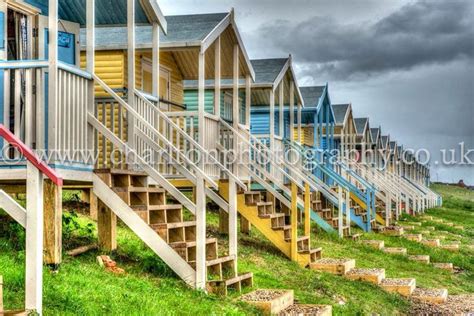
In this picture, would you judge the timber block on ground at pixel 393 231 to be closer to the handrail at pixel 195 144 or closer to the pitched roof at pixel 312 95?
the pitched roof at pixel 312 95

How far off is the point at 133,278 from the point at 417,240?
14241 mm

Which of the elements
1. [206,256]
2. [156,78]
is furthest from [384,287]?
[156,78]

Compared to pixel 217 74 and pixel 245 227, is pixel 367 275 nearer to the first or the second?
pixel 245 227

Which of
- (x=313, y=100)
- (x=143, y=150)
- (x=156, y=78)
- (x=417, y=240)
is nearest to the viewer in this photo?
(x=143, y=150)

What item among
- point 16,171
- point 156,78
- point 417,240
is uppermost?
point 156,78

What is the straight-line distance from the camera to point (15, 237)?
12031mm

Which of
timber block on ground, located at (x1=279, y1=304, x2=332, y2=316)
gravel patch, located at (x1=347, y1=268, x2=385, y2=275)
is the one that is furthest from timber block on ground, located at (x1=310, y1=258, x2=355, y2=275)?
timber block on ground, located at (x1=279, y1=304, x2=332, y2=316)

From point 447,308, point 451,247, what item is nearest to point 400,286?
point 447,308

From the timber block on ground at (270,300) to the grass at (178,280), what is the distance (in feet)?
0.72

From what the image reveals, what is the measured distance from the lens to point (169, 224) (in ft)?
37.7

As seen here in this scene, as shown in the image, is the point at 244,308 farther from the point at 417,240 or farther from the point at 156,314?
the point at 417,240

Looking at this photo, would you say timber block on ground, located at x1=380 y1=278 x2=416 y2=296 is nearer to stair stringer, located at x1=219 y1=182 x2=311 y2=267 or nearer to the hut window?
stair stringer, located at x1=219 y1=182 x2=311 y2=267

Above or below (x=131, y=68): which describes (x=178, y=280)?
below

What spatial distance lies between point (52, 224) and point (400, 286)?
699 centimetres
